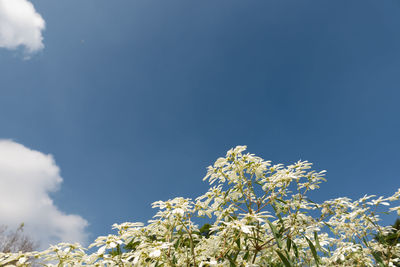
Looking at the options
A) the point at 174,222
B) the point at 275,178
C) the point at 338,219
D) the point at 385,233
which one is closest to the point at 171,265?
the point at 174,222

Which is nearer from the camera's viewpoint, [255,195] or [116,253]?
[116,253]

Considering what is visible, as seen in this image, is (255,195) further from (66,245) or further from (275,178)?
(66,245)

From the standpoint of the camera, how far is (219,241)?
7.58ft

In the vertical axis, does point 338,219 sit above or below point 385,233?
above

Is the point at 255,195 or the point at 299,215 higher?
the point at 255,195

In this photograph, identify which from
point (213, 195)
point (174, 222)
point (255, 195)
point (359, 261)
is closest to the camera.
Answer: point (174, 222)

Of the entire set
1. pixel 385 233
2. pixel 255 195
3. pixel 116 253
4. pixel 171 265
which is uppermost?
pixel 255 195

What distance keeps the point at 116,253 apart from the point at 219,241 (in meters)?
1.02

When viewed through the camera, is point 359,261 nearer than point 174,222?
No

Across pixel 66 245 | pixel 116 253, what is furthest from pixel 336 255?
pixel 66 245

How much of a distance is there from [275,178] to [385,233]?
6.74 ft

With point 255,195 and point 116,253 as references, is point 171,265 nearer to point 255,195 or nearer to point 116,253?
point 116,253

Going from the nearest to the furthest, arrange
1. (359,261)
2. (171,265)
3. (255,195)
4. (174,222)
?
(171,265), (174,222), (255,195), (359,261)

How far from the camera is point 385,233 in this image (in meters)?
3.15
